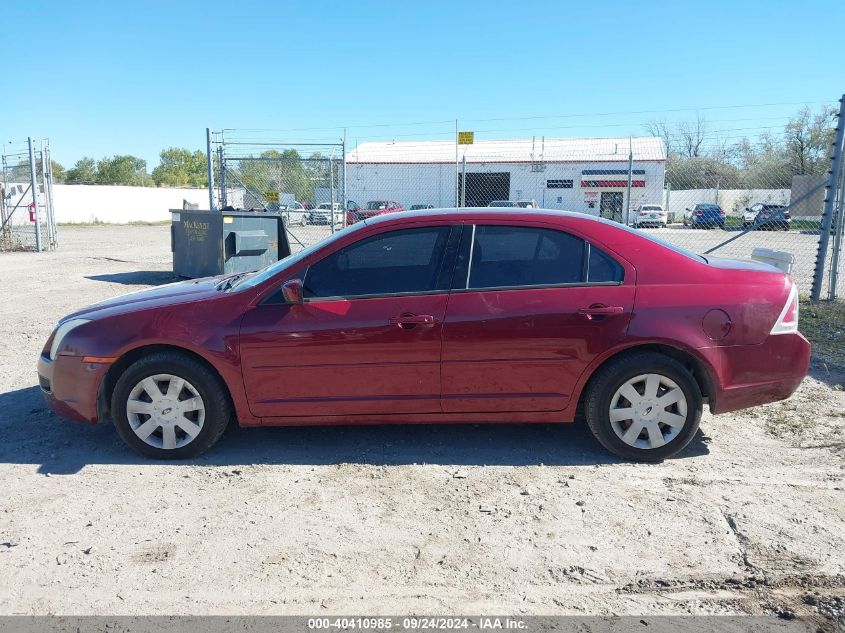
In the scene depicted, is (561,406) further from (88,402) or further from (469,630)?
(88,402)

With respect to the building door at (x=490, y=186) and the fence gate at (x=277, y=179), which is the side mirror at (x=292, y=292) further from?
the building door at (x=490, y=186)

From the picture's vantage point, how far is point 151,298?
184 inches

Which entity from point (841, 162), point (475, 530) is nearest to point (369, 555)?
point (475, 530)

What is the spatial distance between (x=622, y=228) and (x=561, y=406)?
51.1 inches

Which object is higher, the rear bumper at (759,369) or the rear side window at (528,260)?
the rear side window at (528,260)

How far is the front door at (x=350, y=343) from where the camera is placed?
4.28 m

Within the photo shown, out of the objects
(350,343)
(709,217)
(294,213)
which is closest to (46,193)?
(294,213)

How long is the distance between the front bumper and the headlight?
0.22ft

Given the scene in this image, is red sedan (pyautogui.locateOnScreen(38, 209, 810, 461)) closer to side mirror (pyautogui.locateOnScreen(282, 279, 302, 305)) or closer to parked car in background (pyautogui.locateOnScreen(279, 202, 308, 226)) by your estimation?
side mirror (pyautogui.locateOnScreen(282, 279, 302, 305))

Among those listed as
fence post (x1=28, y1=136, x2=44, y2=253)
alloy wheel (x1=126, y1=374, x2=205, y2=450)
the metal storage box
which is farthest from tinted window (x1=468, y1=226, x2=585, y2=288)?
fence post (x1=28, y1=136, x2=44, y2=253)

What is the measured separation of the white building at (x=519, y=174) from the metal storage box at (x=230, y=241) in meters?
20.1

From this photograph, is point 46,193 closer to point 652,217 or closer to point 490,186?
point 490,186

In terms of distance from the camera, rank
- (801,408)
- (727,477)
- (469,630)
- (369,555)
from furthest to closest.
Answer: (801,408) → (727,477) → (369,555) → (469,630)

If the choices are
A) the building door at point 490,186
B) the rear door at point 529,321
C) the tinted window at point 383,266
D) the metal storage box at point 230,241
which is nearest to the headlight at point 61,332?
the tinted window at point 383,266
